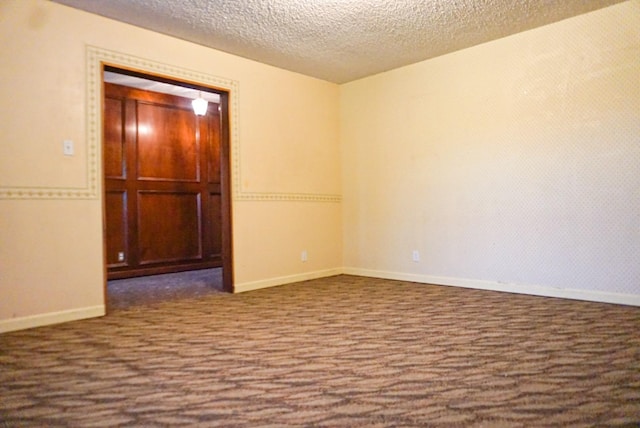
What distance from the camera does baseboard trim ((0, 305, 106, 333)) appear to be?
2846 mm

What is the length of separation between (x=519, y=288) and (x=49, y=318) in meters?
3.83

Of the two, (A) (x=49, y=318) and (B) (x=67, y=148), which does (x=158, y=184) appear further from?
(A) (x=49, y=318)

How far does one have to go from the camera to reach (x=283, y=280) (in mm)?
4570

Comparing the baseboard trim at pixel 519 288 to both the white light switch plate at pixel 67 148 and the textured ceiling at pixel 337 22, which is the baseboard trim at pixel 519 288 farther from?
the white light switch plate at pixel 67 148

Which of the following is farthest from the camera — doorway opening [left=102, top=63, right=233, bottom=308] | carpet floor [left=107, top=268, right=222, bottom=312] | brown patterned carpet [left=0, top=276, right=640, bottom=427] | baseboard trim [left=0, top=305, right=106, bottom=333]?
doorway opening [left=102, top=63, right=233, bottom=308]

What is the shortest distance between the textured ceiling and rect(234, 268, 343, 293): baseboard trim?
90.4 inches

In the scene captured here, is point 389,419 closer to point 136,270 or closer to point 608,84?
point 608,84

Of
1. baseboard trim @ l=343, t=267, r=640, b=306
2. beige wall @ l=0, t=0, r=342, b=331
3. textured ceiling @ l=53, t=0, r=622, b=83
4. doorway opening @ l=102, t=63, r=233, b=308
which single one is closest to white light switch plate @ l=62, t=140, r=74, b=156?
beige wall @ l=0, t=0, r=342, b=331

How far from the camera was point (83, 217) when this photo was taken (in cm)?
321

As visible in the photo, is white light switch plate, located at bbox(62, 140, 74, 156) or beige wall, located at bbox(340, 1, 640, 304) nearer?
white light switch plate, located at bbox(62, 140, 74, 156)

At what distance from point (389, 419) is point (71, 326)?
2442mm

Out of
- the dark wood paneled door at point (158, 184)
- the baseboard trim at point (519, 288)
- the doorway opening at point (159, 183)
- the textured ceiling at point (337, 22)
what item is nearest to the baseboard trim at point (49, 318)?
the doorway opening at point (159, 183)

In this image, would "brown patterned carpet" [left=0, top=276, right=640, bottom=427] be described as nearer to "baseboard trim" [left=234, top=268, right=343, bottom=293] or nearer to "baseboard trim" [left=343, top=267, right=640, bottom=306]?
"baseboard trim" [left=343, top=267, right=640, bottom=306]

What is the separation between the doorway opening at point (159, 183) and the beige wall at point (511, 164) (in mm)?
1933
